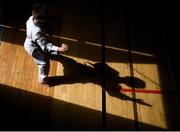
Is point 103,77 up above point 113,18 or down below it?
below

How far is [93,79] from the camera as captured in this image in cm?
441

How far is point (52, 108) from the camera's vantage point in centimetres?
407

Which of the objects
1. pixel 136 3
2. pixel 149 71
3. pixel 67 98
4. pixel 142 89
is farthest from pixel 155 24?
pixel 67 98

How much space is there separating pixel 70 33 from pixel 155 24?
1421 mm

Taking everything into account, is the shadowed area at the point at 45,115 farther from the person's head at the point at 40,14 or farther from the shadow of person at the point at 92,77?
the person's head at the point at 40,14

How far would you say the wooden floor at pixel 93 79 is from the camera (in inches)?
157

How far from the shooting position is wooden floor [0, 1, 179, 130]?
13.1 ft

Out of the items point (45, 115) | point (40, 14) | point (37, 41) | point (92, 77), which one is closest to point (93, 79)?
point (92, 77)

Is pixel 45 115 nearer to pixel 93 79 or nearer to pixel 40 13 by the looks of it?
pixel 93 79

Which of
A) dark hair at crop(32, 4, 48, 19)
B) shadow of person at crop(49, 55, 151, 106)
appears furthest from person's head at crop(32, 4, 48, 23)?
shadow of person at crop(49, 55, 151, 106)

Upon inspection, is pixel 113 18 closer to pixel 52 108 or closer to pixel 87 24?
pixel 87 24

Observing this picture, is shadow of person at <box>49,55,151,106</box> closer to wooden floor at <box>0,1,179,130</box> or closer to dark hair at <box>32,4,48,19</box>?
wooden floor at <box>0,1,179,130</box>

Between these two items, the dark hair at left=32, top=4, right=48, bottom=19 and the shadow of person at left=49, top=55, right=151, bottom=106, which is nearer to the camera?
the dark hair at left=32, top=4, right=48, bottom=19

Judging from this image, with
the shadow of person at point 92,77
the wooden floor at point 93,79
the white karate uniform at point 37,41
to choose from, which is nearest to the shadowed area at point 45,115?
the wooden floor at point 93,79
